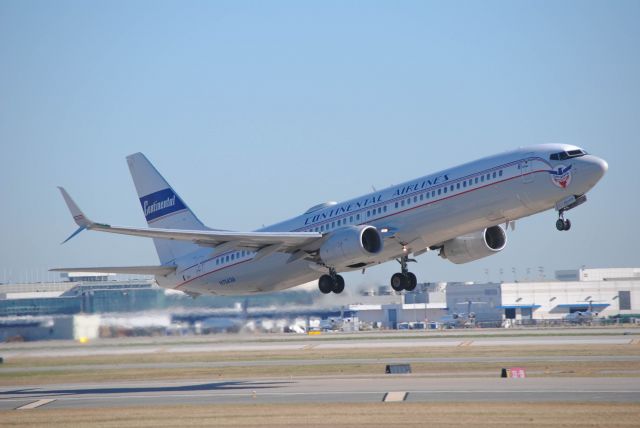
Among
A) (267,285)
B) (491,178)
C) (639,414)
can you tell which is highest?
(491,178)

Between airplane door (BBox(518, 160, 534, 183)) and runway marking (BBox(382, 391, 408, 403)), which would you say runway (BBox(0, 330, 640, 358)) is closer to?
runway marking (BBox(382, 391, 408, 403))

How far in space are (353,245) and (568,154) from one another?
10254mm

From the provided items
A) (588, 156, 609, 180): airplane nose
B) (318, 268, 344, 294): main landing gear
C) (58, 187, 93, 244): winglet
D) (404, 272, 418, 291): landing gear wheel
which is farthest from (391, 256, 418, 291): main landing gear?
(58, 187, 93, 244): winglet

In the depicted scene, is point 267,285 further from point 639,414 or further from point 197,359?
point 639,414

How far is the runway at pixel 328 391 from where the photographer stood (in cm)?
3759

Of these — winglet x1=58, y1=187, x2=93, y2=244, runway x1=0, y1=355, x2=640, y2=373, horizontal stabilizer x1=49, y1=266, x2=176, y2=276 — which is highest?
winglet x1=58, y1=187, x2=93, y2=244

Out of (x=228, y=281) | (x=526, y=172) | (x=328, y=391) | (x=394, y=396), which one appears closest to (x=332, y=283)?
(x=228, y=281)

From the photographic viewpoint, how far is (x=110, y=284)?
6462cm

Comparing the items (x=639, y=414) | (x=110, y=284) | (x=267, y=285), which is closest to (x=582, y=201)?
(x=639, y=414)

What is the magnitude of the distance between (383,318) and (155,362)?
53727 mm

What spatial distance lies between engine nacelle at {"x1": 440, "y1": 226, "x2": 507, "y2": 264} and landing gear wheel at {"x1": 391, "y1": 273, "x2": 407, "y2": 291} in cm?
259

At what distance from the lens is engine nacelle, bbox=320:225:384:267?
148ft

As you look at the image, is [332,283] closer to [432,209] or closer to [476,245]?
[432,209]

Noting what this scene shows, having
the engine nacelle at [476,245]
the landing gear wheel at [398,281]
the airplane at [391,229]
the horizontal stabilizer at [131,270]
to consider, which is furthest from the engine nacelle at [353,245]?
the horizontal stabilizer at [131,270]
